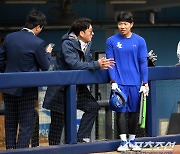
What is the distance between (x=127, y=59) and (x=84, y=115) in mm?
766

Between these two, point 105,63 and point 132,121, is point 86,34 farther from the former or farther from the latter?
point 132,121

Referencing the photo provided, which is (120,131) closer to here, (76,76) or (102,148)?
(102,148)

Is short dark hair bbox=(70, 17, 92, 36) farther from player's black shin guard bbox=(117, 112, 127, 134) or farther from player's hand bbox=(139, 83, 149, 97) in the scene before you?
player's black shin guard bbox=(117, 112, 127, 134)

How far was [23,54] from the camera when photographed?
5836mm

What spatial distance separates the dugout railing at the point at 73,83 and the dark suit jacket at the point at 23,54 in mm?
168

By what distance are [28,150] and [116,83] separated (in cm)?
116

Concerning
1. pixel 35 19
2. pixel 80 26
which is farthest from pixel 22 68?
pixel 80 26

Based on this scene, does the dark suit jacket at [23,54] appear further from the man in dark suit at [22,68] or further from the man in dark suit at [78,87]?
the man in dark suit at [78,87]

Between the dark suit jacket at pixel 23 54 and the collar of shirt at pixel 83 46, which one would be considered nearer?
the dark suit jacket at pixel 23 54

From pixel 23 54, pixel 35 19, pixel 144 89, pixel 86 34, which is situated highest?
pixel 35 19

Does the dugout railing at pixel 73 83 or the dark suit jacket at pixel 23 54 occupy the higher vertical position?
the dark suit jacket at pixel 23 54

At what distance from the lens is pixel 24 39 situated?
5867 mm

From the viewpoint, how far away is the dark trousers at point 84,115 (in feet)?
20.1

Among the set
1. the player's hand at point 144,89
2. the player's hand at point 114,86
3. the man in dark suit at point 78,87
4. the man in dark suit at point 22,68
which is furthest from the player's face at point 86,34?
the player's hand at point 144,89
